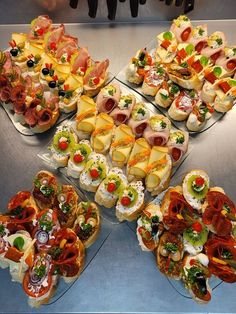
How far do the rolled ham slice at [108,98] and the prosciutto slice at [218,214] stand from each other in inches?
34.5

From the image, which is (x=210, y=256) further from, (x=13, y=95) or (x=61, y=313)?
(x=13, y=95)

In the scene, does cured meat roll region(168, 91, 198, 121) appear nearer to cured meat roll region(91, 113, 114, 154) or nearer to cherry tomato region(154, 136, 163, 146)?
cherry tomato region(154, 136, 163, 146)

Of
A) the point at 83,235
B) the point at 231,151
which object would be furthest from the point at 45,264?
the point at 231,151

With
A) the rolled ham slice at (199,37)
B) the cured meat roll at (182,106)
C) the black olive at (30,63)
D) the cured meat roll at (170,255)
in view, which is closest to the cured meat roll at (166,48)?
the rolled ham slice at (199,37)

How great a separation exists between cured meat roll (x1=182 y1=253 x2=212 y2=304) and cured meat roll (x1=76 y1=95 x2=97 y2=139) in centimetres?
103

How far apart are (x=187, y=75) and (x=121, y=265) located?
1282 mm

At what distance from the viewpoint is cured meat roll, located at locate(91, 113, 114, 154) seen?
272 centimetres

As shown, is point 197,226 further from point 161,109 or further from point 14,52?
point 14,52

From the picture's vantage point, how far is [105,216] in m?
2.64

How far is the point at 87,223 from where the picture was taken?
8.22 ft

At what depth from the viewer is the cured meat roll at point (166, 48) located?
2.96 meters

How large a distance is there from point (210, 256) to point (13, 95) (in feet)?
5.25

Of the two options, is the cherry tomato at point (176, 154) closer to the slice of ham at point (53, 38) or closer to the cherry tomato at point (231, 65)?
the cherry tomato at point (231, 65)

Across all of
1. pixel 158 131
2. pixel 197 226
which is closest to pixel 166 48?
pixel 158 131
